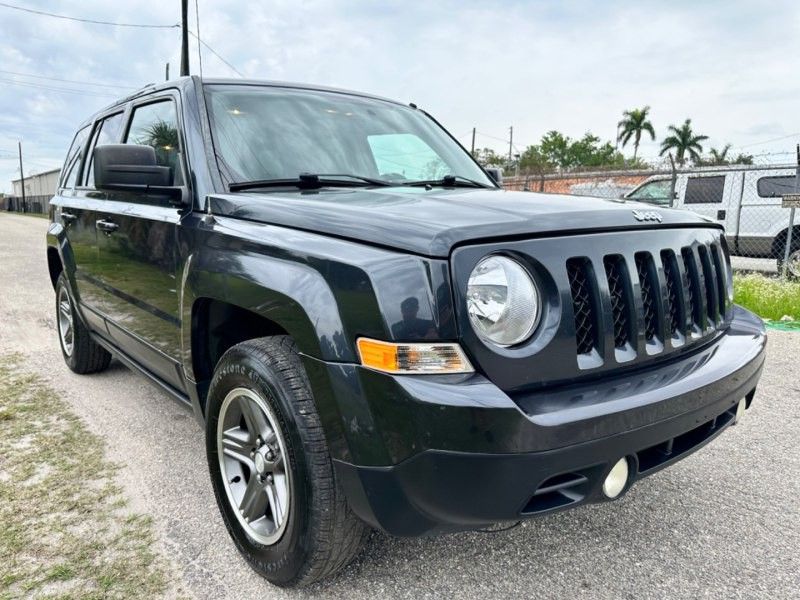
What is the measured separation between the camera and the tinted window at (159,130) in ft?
9.34

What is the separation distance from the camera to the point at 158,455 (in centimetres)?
316

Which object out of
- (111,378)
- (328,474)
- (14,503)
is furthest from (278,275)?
(111,378)

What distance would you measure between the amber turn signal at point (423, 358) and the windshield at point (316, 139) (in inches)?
49.7

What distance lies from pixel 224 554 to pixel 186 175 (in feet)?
5.02

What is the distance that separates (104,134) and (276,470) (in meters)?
2.94

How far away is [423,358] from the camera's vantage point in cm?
160

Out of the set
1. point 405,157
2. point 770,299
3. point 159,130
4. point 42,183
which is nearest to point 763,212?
point 770,299

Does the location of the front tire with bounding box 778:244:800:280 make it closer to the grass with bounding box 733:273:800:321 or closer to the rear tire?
the grass with bounding box 733:273:800:321

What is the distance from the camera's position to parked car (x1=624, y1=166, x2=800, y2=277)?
10141 millimetres

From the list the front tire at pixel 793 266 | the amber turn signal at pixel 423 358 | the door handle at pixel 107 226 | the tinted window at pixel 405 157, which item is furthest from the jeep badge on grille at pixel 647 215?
the front tire at pixel 793 266

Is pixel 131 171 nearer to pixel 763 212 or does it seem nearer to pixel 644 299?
pixel 644 299

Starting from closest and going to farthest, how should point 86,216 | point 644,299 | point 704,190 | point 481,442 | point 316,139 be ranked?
point 481,442 → point 644,299 → point 316,139 → point 86,216 → point 704,190

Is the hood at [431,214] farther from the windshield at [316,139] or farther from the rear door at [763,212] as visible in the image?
the rear door at [763,212]

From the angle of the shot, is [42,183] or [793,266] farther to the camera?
[42,183]
